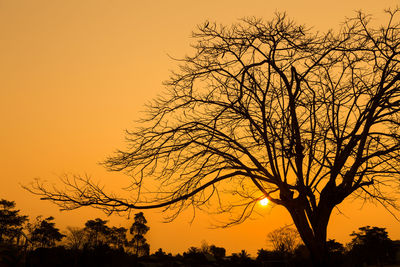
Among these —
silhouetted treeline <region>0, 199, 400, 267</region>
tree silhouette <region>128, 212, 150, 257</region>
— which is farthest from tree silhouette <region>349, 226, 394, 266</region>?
tree silhouette <region>128, 212, 150, 257</region>

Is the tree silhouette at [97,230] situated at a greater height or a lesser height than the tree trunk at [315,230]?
greater

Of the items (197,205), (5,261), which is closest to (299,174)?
(197,205)

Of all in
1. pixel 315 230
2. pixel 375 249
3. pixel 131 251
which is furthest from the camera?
pixel 131 251

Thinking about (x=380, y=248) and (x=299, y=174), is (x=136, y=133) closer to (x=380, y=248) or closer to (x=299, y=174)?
(x=299, y=174)

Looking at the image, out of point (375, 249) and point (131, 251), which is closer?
point (375, 249)

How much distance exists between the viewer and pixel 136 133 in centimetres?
1016

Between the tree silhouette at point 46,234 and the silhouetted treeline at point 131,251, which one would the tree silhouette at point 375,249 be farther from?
the tree silhouette at point 46,234

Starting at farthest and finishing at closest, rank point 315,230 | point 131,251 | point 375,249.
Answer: point 131,251
point 375,249
point 315,230

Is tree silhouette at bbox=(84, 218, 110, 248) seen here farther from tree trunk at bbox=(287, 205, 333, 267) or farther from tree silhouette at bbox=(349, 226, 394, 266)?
tree trunk at bbox=(287, 205, 333, 267)

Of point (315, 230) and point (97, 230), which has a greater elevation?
point (97, 230)

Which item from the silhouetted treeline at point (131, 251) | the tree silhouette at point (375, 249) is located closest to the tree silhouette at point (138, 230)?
the silhouetted treeline at point (131, 251)

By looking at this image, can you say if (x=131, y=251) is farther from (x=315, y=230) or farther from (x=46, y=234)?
(x=315, y=230)

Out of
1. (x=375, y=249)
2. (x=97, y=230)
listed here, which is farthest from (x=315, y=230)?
(x=97, y=230)

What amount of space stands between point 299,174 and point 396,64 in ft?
12.2
